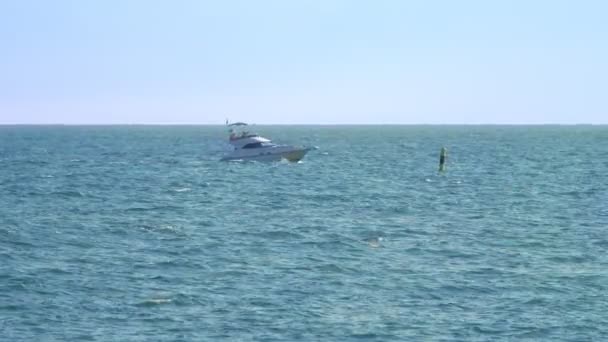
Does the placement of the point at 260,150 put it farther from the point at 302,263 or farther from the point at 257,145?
the point at 302,263

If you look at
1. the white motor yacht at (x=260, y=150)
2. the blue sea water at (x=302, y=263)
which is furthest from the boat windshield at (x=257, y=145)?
the blue sea water at (x=302, y=263)

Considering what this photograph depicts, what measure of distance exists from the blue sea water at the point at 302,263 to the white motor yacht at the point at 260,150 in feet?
76.5

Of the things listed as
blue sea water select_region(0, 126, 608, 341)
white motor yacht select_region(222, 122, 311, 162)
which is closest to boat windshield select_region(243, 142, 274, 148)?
white motor yacht select_region(222, 122, 311, 162)

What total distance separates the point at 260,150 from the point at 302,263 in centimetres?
5798

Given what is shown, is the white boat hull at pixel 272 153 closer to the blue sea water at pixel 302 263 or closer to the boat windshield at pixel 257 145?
the boat windshield at pixel 257 145

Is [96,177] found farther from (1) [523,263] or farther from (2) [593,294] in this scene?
(2) [593,294]

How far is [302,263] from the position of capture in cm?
3778

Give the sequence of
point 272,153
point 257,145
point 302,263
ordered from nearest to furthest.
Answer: point 302,263, point 272,153, point 257,145

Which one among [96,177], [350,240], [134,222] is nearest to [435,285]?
[350,240]

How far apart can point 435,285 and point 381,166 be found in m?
69.3

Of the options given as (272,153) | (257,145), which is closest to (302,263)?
(272,153)

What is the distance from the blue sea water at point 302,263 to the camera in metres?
28.5

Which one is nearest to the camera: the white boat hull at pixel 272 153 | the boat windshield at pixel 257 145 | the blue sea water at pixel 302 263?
the blue sea water at pixel 302 263

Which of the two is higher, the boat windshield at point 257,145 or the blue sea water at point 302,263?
the boat windshield at point 257,145
